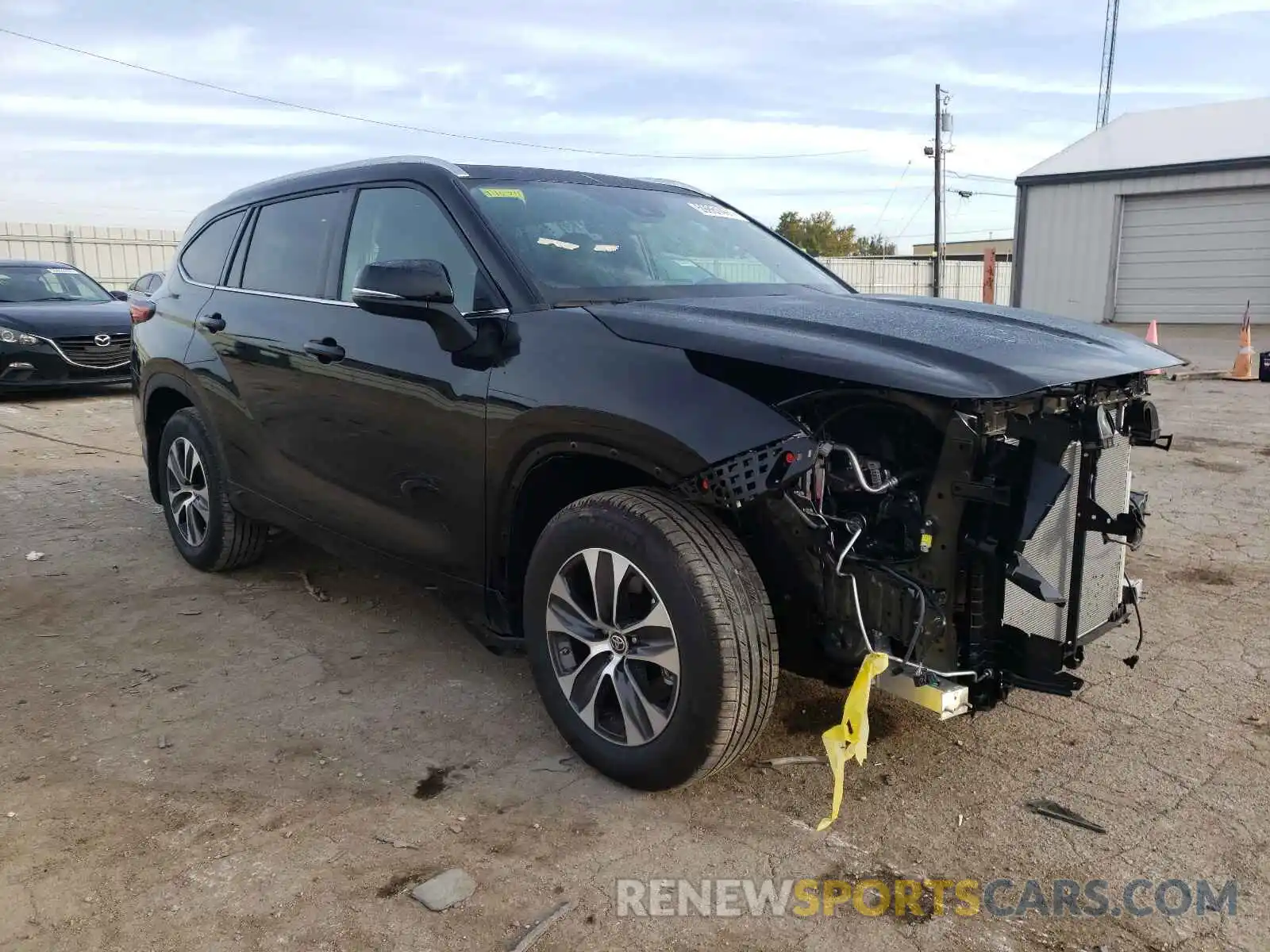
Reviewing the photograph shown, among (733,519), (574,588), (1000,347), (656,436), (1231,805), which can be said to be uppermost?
(1000,347)

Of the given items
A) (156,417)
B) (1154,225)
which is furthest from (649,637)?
(1154,225)

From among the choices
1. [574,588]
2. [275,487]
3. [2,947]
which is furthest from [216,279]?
[2,947]

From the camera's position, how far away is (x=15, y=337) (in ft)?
35.6

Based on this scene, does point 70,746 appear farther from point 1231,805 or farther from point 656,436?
point 1231,805

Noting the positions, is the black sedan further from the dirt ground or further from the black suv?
the black suv

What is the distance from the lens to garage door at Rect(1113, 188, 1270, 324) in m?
17.9

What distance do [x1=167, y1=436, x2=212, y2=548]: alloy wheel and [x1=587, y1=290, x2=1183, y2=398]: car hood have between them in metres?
2.77

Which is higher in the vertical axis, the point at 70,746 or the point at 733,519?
the point at 733,519

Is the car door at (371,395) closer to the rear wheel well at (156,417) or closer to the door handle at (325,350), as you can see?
the door handle at (325,350)

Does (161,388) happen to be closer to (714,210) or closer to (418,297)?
(418,297)

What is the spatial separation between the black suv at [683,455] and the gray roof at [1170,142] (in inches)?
700

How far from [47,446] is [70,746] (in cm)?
631

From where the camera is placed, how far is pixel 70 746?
3244 millimetres

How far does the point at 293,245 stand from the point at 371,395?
1.09 metres
